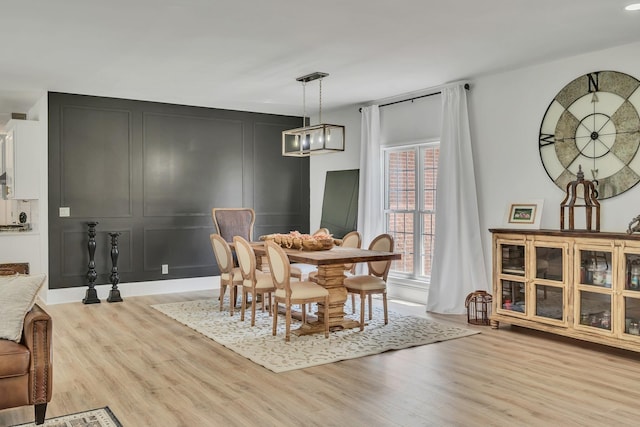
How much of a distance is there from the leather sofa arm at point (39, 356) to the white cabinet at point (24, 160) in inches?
170

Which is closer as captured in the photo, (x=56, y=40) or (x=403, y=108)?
(x=56, y=40)

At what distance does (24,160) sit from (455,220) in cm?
527

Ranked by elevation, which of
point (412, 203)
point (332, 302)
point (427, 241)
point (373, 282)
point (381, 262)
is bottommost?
point (332, 302)

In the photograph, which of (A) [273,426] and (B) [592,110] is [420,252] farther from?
(A) [273,426]

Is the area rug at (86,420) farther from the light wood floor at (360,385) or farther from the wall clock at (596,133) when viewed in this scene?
the wall clock at (596,133)

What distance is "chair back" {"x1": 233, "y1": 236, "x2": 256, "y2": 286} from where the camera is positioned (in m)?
5.43

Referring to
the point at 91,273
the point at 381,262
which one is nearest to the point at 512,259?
the point at 381,262

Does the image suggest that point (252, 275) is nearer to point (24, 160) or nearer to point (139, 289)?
point (139, 289)

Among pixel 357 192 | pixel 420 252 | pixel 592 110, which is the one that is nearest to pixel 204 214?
pixel 357 192

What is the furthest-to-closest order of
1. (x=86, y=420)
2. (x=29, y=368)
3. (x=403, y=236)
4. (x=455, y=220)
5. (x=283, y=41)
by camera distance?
(x=403, y=236), (x=455, y=220), (x=283, y=41), (x=86, y=420), (x=29, y=368)

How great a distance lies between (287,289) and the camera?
4.93 metres

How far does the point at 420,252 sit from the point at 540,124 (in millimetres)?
2217

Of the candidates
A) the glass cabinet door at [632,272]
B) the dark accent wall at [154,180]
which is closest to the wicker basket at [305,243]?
the dark accent wall at [154,180]

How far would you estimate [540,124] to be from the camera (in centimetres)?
554
